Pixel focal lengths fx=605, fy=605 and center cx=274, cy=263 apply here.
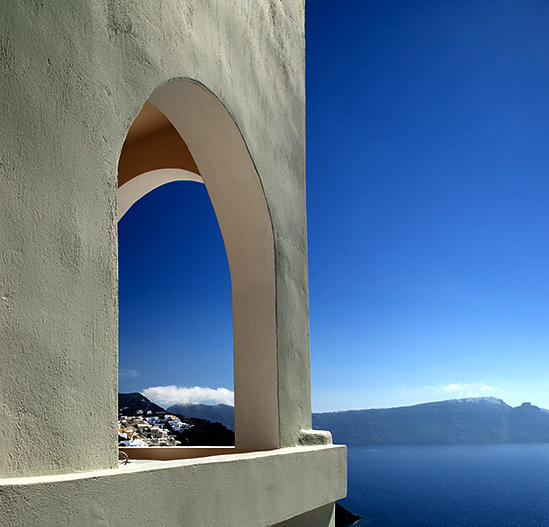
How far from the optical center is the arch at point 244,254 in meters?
3.71

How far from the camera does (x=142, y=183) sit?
19.1 ft

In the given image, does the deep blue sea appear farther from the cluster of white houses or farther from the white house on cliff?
the white house on cliff

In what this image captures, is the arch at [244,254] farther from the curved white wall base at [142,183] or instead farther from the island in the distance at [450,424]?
the island in the distance at [450,424]

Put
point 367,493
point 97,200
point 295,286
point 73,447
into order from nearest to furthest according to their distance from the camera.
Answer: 1. point 73,447
2. point 97,200
3. point 295,286
4. point 367,493

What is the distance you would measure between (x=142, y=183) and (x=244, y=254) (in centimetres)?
223

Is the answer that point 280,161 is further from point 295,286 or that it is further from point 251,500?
point 251,500

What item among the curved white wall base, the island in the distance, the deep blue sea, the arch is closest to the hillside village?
the curved white wall base

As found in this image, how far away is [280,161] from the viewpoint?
421 cm

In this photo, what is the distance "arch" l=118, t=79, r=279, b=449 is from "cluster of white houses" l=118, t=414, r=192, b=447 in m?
3.13

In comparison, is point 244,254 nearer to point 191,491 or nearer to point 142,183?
point 191,491

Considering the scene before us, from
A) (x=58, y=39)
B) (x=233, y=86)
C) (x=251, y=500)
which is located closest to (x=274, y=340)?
(x=251, y=500)

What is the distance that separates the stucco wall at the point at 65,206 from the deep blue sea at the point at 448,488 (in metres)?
64.8

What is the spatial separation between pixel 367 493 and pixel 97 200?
341 ft

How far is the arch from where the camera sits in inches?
146
